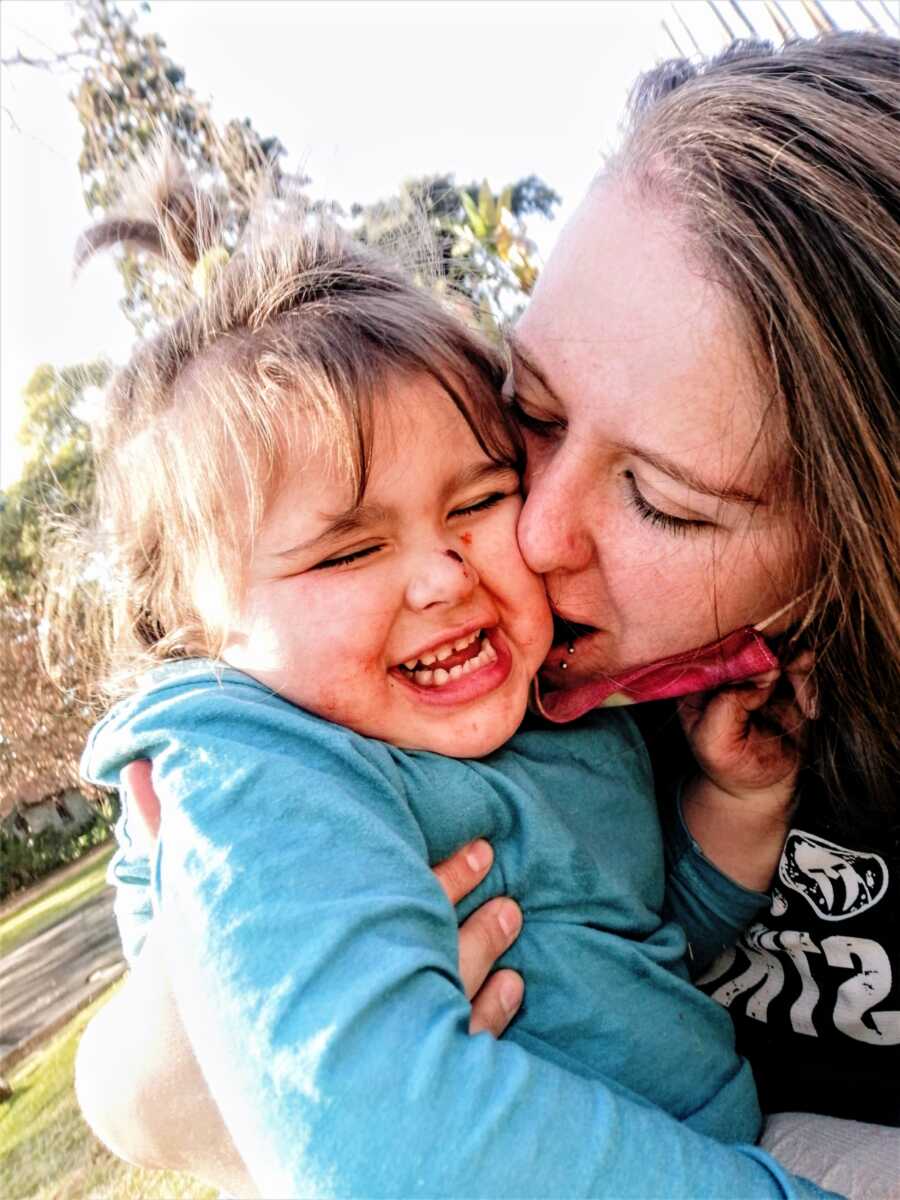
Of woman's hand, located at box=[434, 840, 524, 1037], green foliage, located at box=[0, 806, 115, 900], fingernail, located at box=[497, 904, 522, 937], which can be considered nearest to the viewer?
woman's hand, located at box=[434, 840, 524, 1037]

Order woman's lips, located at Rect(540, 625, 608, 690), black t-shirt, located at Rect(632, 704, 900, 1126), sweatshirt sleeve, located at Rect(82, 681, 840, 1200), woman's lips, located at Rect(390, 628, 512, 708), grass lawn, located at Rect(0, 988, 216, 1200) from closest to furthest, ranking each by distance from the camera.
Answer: sweatshirt sleeve, located at Rect(82, 681, 840, 1200), woman's lips, located at Rect(390, 628, 512, 708), black t-shirt, located at Rect(632, 704, 900, 1126), woman's lips, located at Rect(540, 625, 608, 690), grass lawn, located at Rect(0, 988, 216, 1200)

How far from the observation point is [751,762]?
2.05 meters

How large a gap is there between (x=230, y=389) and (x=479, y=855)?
925mm

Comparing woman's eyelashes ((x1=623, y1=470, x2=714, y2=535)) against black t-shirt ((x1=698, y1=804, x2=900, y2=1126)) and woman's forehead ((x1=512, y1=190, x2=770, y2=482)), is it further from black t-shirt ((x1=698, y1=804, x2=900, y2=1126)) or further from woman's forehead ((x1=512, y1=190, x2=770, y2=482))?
black t-shirt ((x1=698, y1=804, x2=900, y2=1126))

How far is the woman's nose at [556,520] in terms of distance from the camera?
1.79 meters

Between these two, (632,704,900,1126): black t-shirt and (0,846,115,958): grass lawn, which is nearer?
(632,704,900,1126): black t-shirt

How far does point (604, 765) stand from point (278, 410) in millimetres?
972

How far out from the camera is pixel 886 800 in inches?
75.1

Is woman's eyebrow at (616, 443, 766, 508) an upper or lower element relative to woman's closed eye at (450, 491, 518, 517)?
lower

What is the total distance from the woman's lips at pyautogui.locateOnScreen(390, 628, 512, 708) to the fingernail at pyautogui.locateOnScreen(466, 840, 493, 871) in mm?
245

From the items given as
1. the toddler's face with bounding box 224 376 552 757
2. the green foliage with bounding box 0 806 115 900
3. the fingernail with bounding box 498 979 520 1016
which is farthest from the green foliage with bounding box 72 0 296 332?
the green foliage with bounding box 0 806 115 900

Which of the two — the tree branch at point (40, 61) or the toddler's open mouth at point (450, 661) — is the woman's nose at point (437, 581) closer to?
the toddler's open mouth at point (450, 661)

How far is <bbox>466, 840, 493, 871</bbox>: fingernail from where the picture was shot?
1.67m

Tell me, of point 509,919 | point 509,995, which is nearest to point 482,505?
point 509,919
